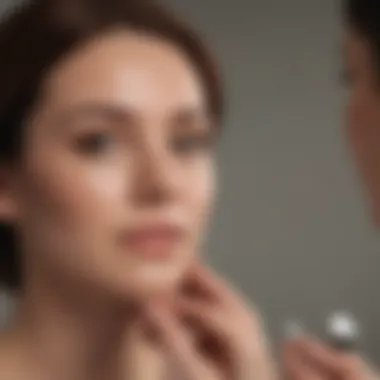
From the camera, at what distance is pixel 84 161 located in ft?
3.21

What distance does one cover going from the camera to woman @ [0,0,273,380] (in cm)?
97

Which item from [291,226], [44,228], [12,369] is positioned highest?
[291,226]

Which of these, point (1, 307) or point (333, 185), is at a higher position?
point (333, 185)

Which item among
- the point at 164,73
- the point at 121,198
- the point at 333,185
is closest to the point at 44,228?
the point at 121,198

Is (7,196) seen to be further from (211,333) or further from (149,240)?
(211,333)

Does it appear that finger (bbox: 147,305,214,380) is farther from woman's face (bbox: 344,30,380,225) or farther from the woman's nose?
woman's face (bbox: 344,30,380,225)

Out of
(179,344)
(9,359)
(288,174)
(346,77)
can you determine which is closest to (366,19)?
(346,77)

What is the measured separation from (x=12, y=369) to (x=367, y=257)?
413 millimetres

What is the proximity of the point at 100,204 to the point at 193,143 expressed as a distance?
123mm

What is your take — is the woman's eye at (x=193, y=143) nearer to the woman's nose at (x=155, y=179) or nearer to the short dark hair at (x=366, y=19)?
the woman's nose at (x=155, y=179)

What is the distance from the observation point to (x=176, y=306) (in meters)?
1.00

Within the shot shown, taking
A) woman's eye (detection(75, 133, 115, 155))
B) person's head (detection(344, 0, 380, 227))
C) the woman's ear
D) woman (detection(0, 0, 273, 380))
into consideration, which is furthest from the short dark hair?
the woman's ear

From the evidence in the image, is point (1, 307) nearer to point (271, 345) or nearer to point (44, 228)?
point (44, 228)

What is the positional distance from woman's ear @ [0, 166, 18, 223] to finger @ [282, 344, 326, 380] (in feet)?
1.09
